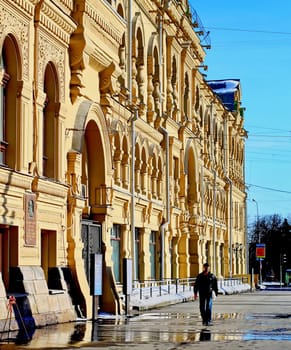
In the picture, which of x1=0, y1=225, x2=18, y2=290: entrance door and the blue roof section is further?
the blue roof section

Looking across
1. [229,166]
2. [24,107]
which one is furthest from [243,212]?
[24,107]

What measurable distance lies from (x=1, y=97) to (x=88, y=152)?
9313 millimetres

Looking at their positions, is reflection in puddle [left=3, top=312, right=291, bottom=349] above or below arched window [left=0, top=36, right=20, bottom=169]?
below

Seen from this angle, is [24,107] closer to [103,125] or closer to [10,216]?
[10,216]

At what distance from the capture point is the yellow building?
938 inches

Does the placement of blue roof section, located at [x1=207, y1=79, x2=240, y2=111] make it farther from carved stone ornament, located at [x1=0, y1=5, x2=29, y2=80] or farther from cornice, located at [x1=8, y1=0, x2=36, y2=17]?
carved stone ornament, located at [x1=0, y1=5, x2=29, y2=80]

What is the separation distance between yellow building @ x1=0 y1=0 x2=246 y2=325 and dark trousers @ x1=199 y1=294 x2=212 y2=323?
10.8 ft

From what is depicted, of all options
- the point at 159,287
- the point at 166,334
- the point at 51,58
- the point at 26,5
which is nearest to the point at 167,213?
the point at 159,287

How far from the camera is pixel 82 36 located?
93.9 feet

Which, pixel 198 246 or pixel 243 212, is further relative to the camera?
pixel 243 212

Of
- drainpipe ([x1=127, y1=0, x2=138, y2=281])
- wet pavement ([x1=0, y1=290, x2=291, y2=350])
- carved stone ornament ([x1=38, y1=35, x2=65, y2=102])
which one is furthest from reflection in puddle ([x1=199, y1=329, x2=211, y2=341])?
drainpipe ([x1=127, y1=0, x2=138, y2=281])

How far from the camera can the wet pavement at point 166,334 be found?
18.8 metres

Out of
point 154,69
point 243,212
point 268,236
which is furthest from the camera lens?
point 268,236

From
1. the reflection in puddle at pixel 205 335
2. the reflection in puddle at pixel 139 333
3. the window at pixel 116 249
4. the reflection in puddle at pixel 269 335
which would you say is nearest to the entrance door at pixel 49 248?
the reflection in puddle at pixel 139 333
